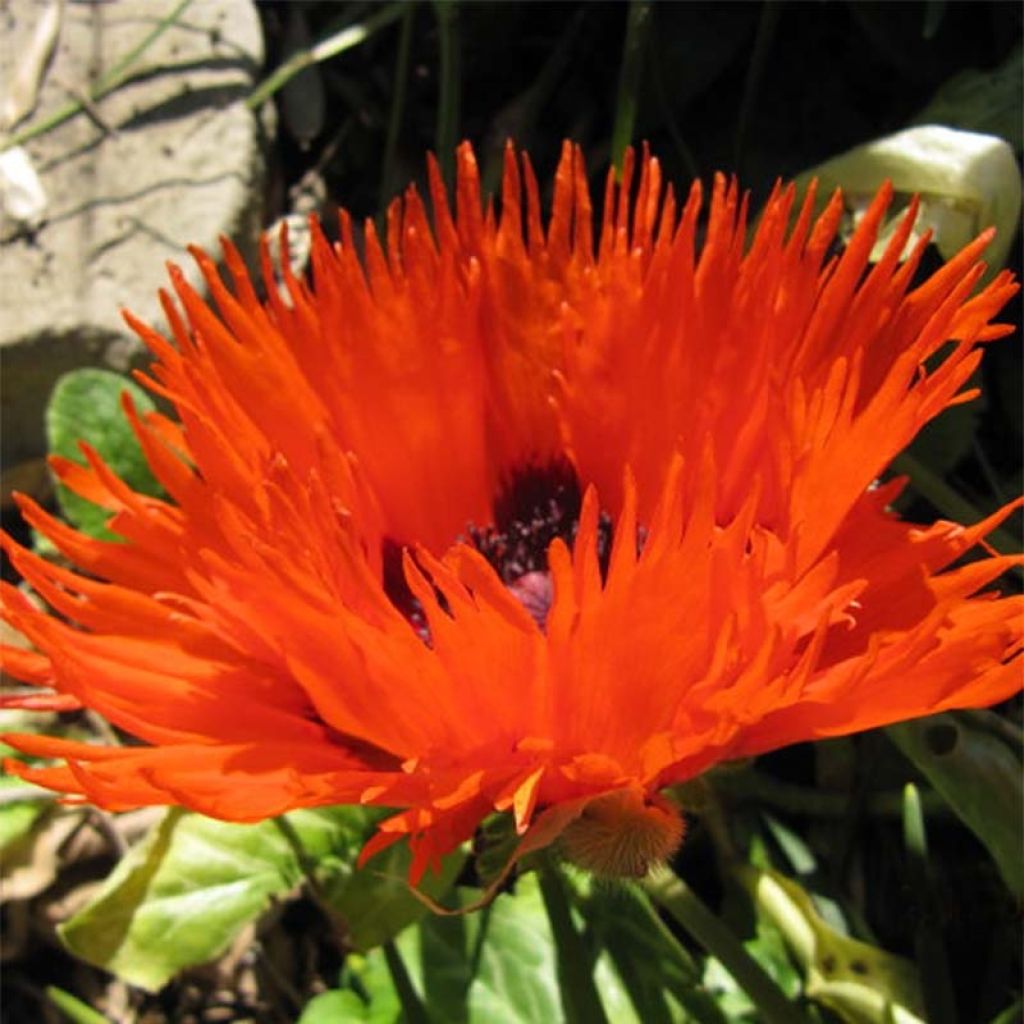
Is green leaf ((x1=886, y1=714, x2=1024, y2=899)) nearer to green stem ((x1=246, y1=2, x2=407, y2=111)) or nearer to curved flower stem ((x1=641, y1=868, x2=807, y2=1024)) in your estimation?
curved flower stem ((x1=641, y1=868, x2=807, y2=1024))

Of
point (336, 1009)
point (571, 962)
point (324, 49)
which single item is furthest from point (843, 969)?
point (324, 49)

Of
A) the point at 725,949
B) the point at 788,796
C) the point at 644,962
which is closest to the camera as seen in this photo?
the point at 725,949

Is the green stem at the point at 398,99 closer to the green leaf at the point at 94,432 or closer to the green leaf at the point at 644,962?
the green leaf at the point at 94,432

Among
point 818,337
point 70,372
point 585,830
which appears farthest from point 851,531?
point 70,372

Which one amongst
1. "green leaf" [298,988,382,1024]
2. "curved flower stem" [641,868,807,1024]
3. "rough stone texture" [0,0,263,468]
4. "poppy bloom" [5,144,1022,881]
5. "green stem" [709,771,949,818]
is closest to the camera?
"poppy bloom" [5,144,1022,881]

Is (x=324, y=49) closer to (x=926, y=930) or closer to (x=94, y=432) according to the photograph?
(x=94, y=432)

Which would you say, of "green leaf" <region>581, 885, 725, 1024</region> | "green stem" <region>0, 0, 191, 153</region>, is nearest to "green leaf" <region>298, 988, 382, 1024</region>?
"green leaf" <region>581, 885, 725, 1024</region>
